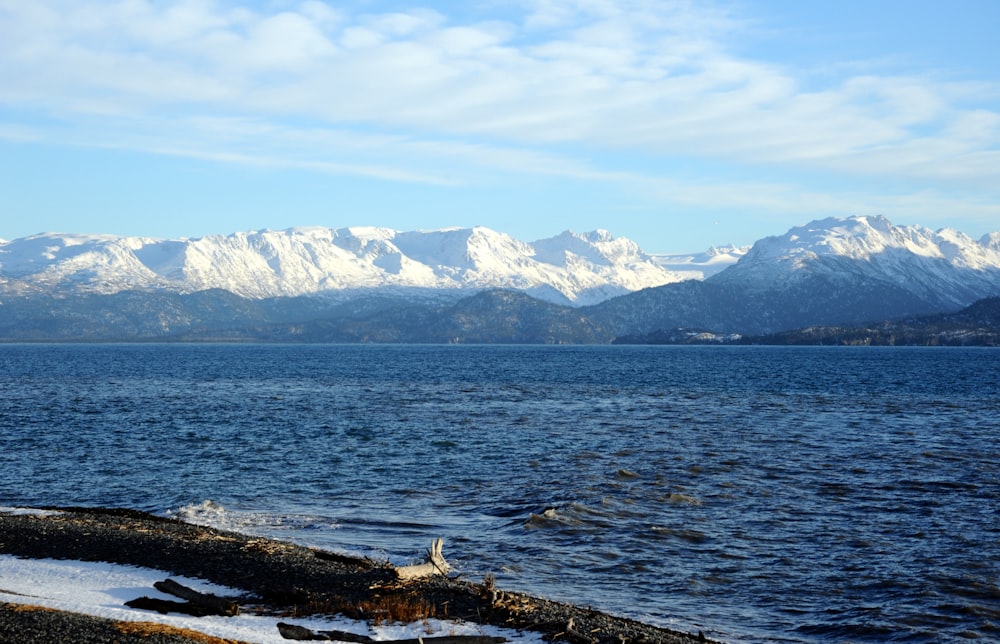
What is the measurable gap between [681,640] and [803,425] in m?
67.1

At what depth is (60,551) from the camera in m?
31.8

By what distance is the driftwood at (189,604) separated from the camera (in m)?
24.1

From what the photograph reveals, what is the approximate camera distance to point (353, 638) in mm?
22375

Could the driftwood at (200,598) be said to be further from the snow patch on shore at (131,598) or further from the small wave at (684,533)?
the small wave at (684,533)

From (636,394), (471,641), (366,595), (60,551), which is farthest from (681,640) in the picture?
(636,394)

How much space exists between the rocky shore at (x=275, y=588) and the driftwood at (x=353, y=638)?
1.52 metres

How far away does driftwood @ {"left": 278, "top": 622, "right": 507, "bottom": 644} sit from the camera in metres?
22.1

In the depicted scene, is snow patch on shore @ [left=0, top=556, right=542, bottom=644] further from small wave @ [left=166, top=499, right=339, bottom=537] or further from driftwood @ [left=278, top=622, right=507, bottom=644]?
small wave @ [left=166, top=499, right=339, bottom=537]

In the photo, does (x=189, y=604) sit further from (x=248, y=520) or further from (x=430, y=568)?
(x=248, y=520)

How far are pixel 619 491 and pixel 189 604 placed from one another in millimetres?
29725

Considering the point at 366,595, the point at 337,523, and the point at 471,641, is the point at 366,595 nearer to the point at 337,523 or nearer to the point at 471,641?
the point at 471,641

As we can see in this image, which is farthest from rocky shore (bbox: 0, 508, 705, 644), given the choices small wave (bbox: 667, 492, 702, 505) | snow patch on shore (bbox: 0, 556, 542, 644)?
small wave (bbox: 667, 492, 702, 505)

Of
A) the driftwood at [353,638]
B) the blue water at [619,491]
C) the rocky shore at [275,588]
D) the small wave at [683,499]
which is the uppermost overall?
the driftwood at [353,638]

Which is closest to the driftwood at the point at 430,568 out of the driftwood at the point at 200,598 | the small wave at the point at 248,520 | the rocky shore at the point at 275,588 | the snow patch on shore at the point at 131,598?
the rocky shore at the point at 275,588
